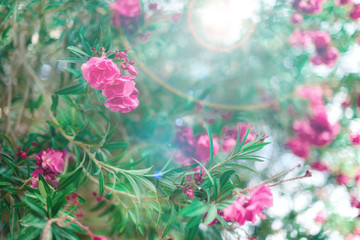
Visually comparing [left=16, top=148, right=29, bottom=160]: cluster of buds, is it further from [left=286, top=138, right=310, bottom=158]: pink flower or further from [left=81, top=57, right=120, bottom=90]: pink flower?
[left=286, top=138, right=310, bottom=158]: pink flower

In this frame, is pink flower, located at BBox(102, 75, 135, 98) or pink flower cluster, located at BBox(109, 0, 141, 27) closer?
pink flower, located at BBox(102, 75, 135, 98)

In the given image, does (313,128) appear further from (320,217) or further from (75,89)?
(75,89)

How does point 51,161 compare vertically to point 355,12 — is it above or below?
below

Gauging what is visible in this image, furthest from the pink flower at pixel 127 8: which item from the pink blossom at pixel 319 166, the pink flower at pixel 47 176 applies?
the pink blossom at pixel 319 166

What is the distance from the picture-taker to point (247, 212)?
0.68 meters

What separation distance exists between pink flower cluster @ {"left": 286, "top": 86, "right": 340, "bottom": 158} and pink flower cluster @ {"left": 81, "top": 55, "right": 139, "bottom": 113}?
1403 millimetres

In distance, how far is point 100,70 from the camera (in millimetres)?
872

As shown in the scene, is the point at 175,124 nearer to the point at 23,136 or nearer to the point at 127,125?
the point at 127,125

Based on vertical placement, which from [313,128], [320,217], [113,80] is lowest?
[320,217]

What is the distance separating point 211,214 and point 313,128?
1503 mm

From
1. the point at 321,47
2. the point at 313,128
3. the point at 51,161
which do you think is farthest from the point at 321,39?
the point at 51,161

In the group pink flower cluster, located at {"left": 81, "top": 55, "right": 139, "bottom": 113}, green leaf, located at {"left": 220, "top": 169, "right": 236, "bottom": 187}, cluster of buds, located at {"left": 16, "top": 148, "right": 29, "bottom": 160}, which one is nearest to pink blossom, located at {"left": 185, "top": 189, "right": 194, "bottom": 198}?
green leaf, located at {"left": 220, "top": 169, "right": 236, "bottom": 187}

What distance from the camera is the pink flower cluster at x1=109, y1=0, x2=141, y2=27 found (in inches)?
66.4

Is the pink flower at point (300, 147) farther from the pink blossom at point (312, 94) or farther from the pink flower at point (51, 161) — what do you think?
the pink flower at point (51, 161)
